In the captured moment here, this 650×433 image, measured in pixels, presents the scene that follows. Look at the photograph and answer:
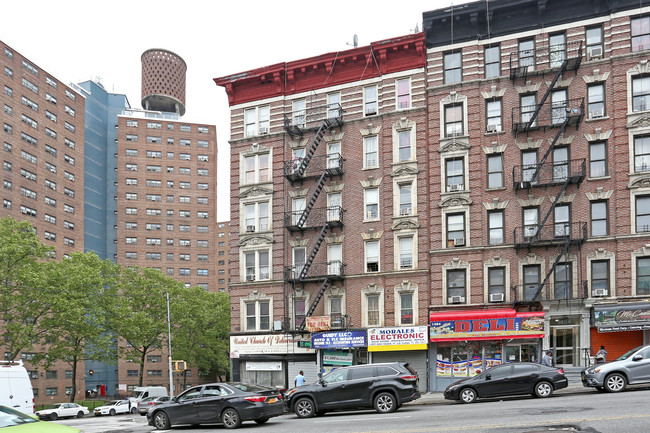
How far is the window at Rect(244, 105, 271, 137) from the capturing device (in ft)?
137

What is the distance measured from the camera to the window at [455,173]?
35750 mm

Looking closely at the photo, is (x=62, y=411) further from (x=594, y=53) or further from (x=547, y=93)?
(x=594, y=53)

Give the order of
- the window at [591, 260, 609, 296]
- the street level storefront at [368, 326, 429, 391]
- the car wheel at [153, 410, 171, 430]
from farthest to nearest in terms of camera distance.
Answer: the street level storefront at [368, 326, 429, 391] < the window at [591, 260, 609, 296] < the car wheel at [153, 410, 171, 430]

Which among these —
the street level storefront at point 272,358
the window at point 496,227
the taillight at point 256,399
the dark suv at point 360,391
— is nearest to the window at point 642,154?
the window at point 496,227

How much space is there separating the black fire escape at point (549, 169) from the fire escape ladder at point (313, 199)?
1056 centimetres

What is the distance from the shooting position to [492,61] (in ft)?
118

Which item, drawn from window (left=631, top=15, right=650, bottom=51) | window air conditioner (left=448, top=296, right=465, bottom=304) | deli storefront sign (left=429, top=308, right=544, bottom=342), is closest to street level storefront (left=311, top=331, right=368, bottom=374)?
deli storefront sign (left=429, top=308, right=544, bottom=342)

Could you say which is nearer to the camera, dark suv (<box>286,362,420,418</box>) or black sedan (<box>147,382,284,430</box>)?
black sedan (<box>147,382,284,430</box>)

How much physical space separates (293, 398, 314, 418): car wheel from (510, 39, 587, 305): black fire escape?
1503 centimetres

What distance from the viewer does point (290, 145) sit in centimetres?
4059

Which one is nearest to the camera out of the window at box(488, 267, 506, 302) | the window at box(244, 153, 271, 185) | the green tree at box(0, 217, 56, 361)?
the window at box(488, 267, 506, 302)

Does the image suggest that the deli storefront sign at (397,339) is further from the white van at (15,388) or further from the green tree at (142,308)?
the green tree at (142,308)

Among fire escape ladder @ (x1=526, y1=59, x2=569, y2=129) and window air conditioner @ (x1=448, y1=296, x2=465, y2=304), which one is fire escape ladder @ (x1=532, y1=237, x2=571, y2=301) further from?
fire escape ladder @ (x1=526, y1=59, x2=569, y2=129)

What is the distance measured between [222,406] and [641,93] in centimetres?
2504
